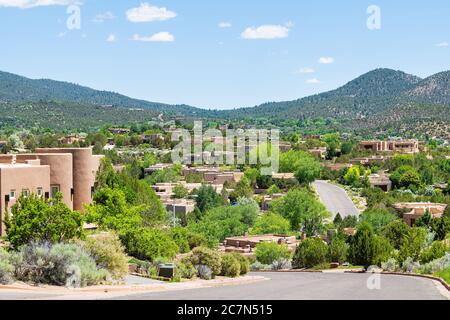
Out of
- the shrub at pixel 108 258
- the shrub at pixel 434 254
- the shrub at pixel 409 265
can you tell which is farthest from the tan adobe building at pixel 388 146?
the shrub at pixel 108 258

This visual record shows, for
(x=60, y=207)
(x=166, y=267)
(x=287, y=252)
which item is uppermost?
(x=60, y=207)

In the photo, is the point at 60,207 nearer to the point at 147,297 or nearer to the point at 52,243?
the point at 52,243

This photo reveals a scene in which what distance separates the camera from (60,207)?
24953 millimetres

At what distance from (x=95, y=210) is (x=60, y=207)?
10271 mm

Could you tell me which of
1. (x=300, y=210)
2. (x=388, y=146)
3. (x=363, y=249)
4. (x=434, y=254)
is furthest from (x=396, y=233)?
(x=388, y=146)

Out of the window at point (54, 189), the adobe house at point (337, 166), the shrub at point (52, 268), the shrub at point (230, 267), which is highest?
the window at point (54, 189)

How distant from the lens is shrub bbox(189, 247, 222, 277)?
29014mm

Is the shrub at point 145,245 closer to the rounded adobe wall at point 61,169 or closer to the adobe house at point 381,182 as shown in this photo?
the rounded adobe wall at point 61,169

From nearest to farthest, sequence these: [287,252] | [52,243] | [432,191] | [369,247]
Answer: [52,243], [369,247], [287,252], [432,191]

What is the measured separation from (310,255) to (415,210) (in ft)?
112

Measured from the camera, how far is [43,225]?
2427cm

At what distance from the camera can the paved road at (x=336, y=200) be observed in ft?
293

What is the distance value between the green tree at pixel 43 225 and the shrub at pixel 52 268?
296cm
